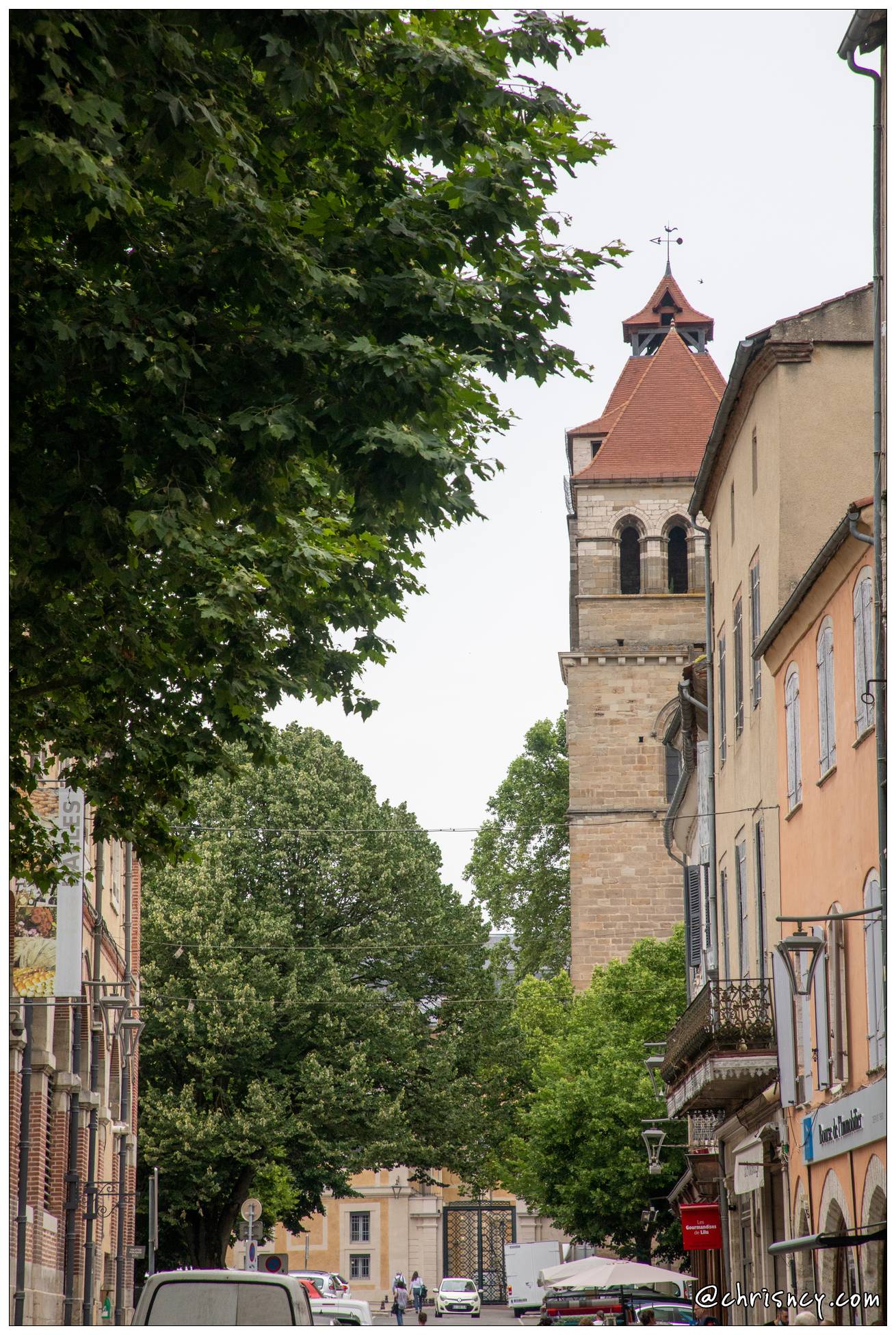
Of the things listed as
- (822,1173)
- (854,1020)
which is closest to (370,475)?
(854,1020)

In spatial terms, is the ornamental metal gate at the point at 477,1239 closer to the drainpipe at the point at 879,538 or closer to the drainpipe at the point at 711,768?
the drainpipe at the point at 711,768

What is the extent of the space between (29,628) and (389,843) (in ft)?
112

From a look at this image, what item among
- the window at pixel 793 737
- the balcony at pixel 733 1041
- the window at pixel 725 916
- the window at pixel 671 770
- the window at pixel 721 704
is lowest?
the balcony at pixel 733 1041

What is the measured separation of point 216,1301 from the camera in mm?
11688

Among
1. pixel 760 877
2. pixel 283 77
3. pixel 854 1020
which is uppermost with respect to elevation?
pixel 283 77

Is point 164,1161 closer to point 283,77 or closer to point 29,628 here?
point 29,628

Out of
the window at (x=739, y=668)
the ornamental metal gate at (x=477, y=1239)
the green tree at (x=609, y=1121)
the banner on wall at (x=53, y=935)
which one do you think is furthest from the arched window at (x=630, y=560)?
the banner on wall at (x=53, y=935)

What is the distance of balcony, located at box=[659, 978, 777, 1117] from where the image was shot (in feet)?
71.1

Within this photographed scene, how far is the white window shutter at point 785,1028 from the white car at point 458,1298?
32537 mm

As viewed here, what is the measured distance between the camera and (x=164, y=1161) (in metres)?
39.9

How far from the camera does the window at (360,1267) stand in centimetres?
6838

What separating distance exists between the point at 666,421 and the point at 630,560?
16.3ft

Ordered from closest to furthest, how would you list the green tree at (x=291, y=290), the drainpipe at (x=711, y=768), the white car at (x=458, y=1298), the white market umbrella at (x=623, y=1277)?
the green tree at (x=291, y=290)
the white market umbrella at (x=623, y=1277)
the drainpipe at (x=711, y=768)
the white car at (x=458, y=1298)

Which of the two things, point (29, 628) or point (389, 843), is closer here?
point (29, 628)
